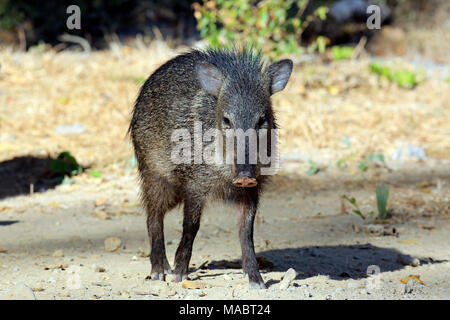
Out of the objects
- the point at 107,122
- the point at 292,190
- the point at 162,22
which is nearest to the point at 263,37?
the point at 107,122

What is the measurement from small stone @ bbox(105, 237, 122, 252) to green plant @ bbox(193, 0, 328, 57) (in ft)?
13.4

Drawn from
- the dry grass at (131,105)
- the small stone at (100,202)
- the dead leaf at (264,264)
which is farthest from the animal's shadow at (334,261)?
the dry grass at (131,105)

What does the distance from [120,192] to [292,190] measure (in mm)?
1581

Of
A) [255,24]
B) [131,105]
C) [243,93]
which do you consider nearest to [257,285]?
[243,93]

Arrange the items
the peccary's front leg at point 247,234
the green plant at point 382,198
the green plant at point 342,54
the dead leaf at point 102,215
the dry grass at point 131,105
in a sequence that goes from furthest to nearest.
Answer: the green plant at point 342,54 < the dry grass at point 131,105 < the dead leaf at point 102,215 < the green plant at point 382,198 < the peccary's front leg at point 247,234

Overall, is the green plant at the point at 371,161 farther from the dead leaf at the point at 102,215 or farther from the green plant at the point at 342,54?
the green plant at the point at 342,54

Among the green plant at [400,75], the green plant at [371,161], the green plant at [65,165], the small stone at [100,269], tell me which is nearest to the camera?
the small stone at [100,269]

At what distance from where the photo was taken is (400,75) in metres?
9.28

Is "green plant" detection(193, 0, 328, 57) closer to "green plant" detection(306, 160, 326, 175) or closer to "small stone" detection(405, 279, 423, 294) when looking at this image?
"green plant" detection(306, 160, 326, 175)

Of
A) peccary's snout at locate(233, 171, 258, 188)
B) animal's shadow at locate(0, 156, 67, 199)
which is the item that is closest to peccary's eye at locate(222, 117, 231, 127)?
peccary's snout at locate(233, 171, 258, 188)

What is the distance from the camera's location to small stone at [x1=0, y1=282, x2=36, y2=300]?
351 cm

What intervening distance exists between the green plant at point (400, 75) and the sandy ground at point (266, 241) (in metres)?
2.46

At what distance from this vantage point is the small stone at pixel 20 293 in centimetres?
351

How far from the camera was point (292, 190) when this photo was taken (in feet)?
21.0
